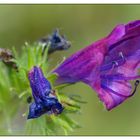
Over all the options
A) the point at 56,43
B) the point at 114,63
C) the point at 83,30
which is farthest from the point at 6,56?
the point at 83,30

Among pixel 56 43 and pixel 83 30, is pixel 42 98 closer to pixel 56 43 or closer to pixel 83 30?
pixel 56 43

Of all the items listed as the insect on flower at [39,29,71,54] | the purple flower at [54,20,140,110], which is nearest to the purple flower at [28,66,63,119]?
the purple flower at [54,20,140,110]

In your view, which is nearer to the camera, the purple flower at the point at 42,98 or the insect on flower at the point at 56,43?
the purple flower at the point at 42,98

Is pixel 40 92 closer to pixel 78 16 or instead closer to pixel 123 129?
pixel 123 129

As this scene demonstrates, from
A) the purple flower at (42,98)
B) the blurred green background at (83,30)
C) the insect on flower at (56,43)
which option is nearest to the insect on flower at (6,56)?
the purple flower at (42,98)

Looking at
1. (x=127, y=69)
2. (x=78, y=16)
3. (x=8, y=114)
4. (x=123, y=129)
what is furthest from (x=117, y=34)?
(x=78, y=16)

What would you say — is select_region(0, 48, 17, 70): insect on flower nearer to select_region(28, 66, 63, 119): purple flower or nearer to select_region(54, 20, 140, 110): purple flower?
select_region(28, 66, 63, 119): purple flower

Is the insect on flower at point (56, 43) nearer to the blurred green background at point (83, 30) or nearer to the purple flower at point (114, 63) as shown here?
the purple flower at point (114, 63)
